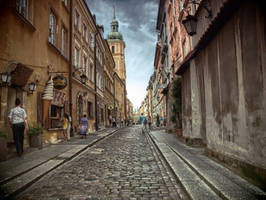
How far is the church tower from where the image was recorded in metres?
62.3

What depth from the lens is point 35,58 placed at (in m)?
8.93

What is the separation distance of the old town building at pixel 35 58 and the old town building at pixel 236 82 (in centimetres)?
644

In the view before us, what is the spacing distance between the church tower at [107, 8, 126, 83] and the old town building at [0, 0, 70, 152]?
161ft

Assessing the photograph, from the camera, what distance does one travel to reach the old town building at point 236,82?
3.61m

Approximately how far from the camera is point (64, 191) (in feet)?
12.8

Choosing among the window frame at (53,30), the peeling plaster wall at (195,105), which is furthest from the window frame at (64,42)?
the peeling plaster wall at (195,105)

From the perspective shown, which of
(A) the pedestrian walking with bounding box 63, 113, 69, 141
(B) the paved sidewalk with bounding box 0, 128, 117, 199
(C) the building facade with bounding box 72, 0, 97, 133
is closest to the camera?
(B) the paved sidewalk with bounding box 0, 128, 117, 199

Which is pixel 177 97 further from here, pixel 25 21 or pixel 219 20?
pixel 25 21

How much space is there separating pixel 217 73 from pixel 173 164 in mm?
2754

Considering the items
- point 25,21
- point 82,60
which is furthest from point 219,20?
point 82,60

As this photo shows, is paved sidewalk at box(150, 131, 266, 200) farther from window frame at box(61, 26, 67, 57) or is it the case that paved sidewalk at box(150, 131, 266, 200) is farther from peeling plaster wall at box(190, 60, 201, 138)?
window frame at box(61, 26, 67, 57)

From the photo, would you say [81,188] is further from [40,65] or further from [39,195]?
[40,65]

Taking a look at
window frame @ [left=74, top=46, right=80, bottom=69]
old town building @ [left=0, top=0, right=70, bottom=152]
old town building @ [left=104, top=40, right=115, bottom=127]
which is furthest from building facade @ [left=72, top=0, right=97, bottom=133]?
old town building @ [left=104, top=40, right=115, bottom=127]

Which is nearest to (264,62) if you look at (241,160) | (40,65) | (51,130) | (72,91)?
(241,160)
